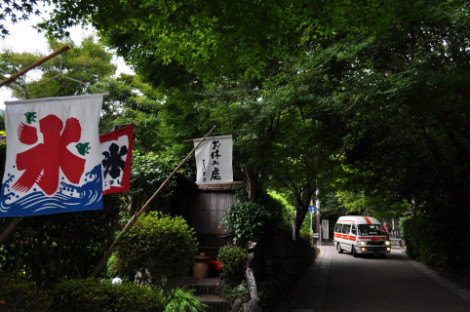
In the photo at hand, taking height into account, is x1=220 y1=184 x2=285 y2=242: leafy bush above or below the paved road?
above

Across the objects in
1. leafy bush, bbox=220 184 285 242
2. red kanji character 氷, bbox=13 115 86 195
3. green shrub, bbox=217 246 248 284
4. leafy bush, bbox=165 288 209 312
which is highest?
red kanji character 氷, bbox=13 115 86 195

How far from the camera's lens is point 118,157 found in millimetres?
6125

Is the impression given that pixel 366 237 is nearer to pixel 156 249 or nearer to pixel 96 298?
pixel 156 249

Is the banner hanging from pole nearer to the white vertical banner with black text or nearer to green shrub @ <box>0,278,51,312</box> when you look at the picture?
green shrub @ <box>0,278,51,312</box>

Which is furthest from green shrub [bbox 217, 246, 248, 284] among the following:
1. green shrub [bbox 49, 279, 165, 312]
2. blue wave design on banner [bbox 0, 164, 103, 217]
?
blue wave design on banner [bbox 0, 164, 103, 217]

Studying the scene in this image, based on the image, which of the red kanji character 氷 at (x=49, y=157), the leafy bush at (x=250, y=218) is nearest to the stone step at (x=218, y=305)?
the leafy bush at (x=250, y=218)

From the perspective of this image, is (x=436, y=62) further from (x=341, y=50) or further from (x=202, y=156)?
(x=202, y=156)

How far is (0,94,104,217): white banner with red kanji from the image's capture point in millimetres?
4594

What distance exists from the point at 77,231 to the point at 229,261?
15.7 ft

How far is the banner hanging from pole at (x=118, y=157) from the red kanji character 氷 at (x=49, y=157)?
116 cm

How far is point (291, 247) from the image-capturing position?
47.6ft

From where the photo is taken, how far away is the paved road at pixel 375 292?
10.6m

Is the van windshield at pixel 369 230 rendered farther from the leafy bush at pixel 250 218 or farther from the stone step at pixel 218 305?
the stone step at pixel 218 305

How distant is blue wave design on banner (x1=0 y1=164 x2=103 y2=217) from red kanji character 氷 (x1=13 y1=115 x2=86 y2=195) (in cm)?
8
